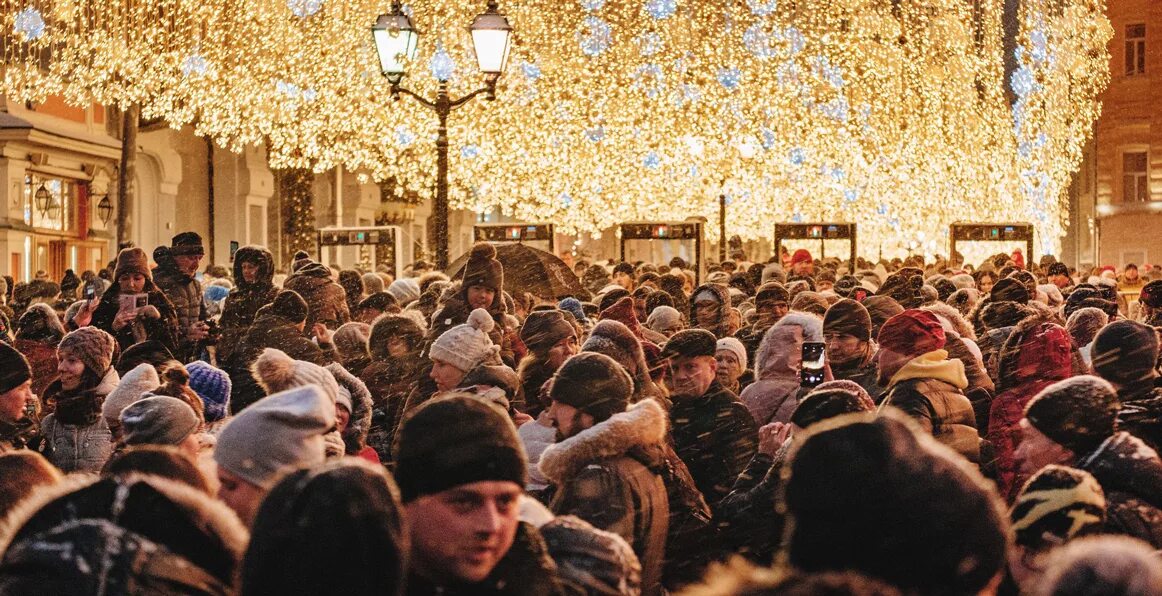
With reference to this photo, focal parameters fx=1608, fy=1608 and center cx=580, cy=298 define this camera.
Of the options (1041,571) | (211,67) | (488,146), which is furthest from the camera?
(488,146)

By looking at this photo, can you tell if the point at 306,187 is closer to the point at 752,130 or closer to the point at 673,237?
the point at 752,130

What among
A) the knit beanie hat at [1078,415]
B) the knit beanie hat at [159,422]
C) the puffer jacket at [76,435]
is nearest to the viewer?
the knit beanie hat at [1078,415]

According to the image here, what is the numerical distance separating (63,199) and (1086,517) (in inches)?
1192

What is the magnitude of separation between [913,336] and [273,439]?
145 inches

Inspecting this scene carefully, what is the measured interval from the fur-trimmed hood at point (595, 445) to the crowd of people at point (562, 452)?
0.01 metres

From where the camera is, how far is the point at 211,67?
25891 millimetres

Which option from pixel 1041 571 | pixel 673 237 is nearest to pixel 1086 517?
pixel 1041 571

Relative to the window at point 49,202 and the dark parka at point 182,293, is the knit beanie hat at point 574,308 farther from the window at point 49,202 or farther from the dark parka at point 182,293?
the window at point 49,202

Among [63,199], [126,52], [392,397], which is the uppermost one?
[126,52]

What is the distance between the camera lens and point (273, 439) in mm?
3787

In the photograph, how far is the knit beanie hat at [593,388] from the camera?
17.4 ft

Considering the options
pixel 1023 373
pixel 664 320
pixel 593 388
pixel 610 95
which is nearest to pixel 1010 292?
pixel 664 320

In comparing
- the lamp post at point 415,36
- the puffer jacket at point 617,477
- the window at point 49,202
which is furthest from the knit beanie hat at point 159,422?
the window at point 49,202

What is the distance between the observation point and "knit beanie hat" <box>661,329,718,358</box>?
285 inches
